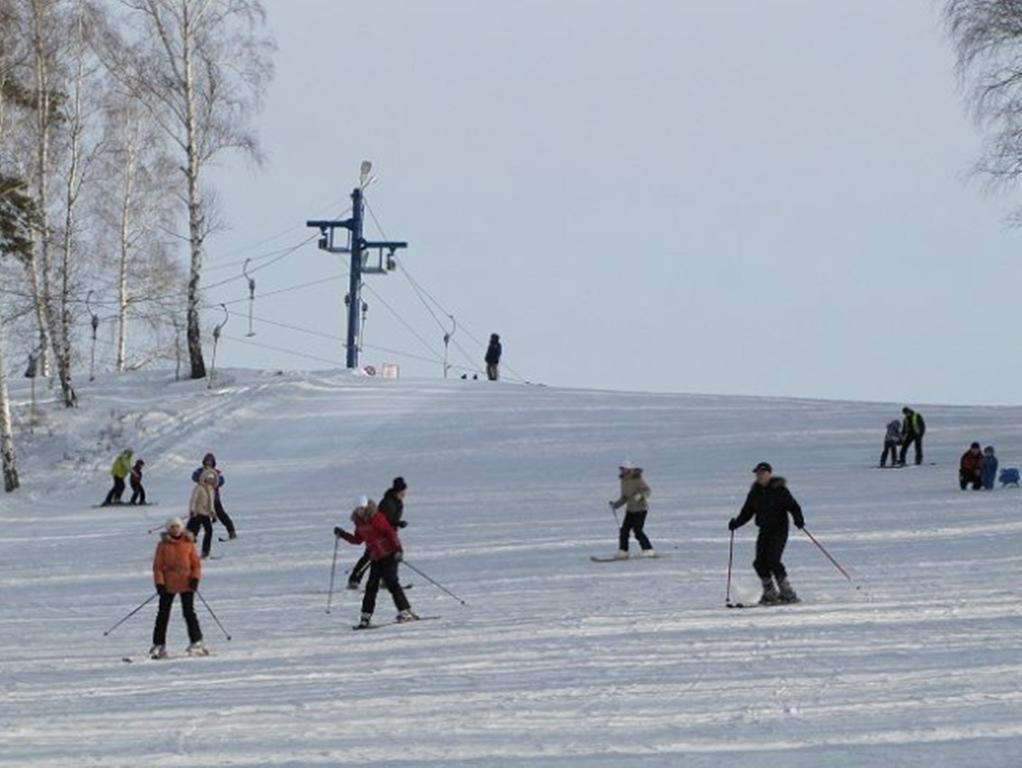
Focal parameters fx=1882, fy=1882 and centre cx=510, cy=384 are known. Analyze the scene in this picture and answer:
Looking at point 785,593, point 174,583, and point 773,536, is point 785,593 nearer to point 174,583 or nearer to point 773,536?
point 773,536

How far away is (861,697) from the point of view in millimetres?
13688

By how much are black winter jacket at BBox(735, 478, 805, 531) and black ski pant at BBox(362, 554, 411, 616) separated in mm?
3610

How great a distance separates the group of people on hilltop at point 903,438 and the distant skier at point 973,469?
10.5ft

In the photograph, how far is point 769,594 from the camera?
18.9 metres

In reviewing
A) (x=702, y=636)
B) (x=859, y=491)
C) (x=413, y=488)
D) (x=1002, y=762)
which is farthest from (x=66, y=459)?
(x=1002, y=762)

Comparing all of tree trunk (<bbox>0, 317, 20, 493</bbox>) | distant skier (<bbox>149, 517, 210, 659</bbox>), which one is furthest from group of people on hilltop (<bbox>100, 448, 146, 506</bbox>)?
distant skier (<bbox>149, 517, 210, 659</bbox>)

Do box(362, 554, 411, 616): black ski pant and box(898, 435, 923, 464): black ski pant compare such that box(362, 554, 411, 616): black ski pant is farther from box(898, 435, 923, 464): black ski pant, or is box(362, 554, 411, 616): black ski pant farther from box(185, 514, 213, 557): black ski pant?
box(898, 435, 923, 464): black ski pant

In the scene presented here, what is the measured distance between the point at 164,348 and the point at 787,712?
Result: 150 feet

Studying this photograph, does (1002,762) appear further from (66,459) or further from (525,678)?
(66,459)

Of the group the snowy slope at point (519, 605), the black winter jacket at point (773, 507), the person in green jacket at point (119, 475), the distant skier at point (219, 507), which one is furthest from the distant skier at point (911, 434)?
the black winter jacket at point (773, 507)

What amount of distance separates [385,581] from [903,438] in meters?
17.2

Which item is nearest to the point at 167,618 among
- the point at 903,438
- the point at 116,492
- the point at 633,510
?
the point at 633,510

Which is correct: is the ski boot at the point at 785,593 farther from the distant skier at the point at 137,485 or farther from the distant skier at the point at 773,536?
the distant skier at the point at 137,485

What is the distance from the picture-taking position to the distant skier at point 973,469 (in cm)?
3008
